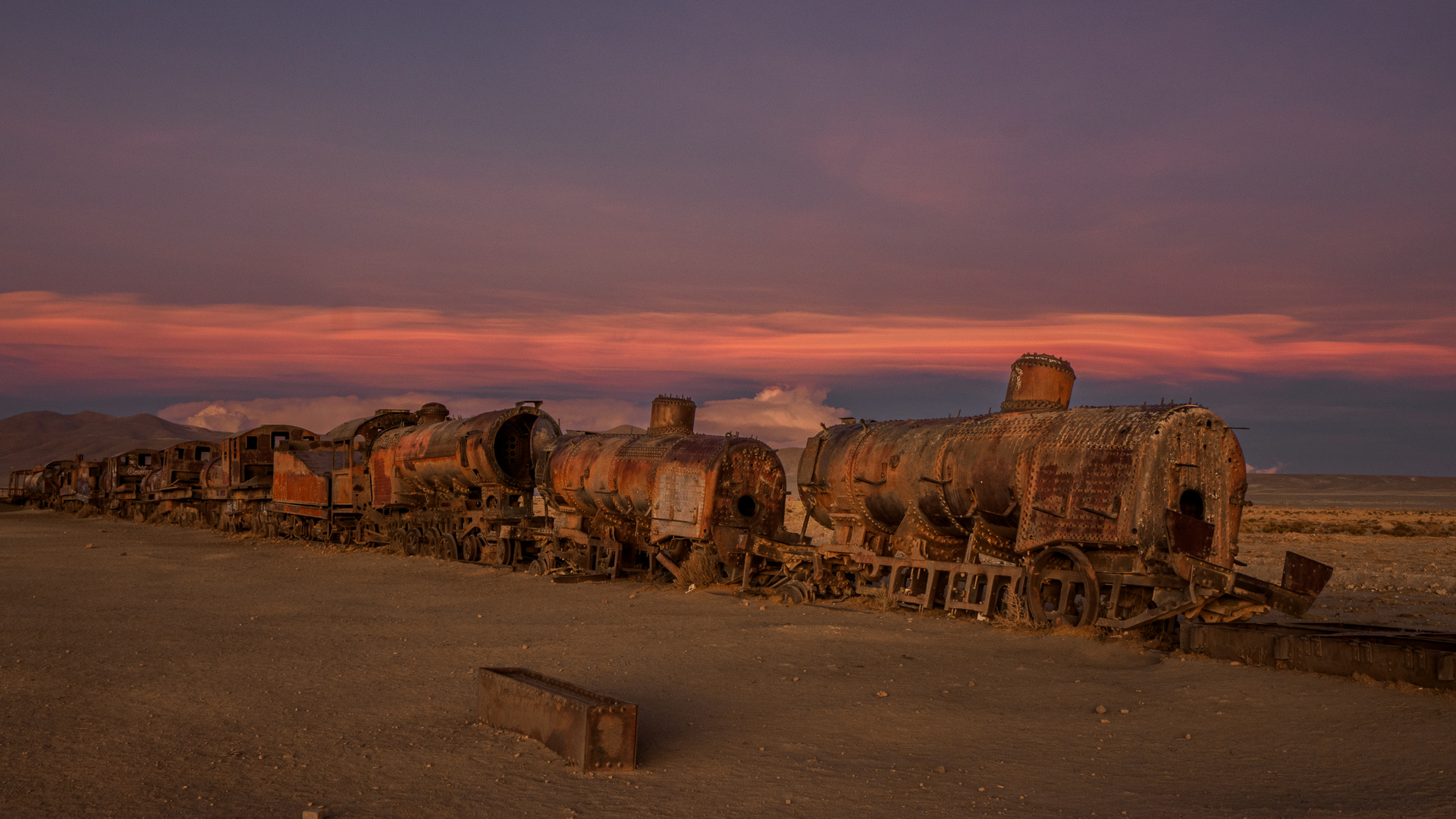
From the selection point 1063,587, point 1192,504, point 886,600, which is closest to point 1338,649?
point 1192,504

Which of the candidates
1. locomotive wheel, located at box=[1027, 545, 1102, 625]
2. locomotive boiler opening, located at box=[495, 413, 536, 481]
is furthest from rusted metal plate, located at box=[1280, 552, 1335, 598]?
locomotive boiler opening, located at box=[495, 413, 536, 481]

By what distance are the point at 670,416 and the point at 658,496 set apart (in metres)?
2.53

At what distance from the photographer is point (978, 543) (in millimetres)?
14953

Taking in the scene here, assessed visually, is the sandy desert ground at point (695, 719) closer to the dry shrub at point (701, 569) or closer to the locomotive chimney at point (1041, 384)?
the dry shrub at point (701, 569)

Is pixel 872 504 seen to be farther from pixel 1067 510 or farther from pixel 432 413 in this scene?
pixel 432 413

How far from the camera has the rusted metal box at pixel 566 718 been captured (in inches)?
294

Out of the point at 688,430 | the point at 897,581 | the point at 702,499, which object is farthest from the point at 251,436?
the point at 897,581

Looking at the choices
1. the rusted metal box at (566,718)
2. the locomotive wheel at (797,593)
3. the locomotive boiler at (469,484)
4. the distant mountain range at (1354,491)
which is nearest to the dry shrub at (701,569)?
the locomotive wheel at (797,593)

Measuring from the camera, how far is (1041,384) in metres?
15.1

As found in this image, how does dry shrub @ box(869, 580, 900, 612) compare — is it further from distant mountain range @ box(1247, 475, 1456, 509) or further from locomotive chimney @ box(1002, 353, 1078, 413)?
distant mountain range @ box(1247, 475, 1456, 509)

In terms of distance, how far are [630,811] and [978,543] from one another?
368 inches

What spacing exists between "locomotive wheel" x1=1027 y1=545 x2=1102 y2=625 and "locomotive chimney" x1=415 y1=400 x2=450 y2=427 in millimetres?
19392

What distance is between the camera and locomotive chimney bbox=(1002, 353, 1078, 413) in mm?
15039

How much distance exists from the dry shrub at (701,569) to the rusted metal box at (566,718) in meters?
10.1
